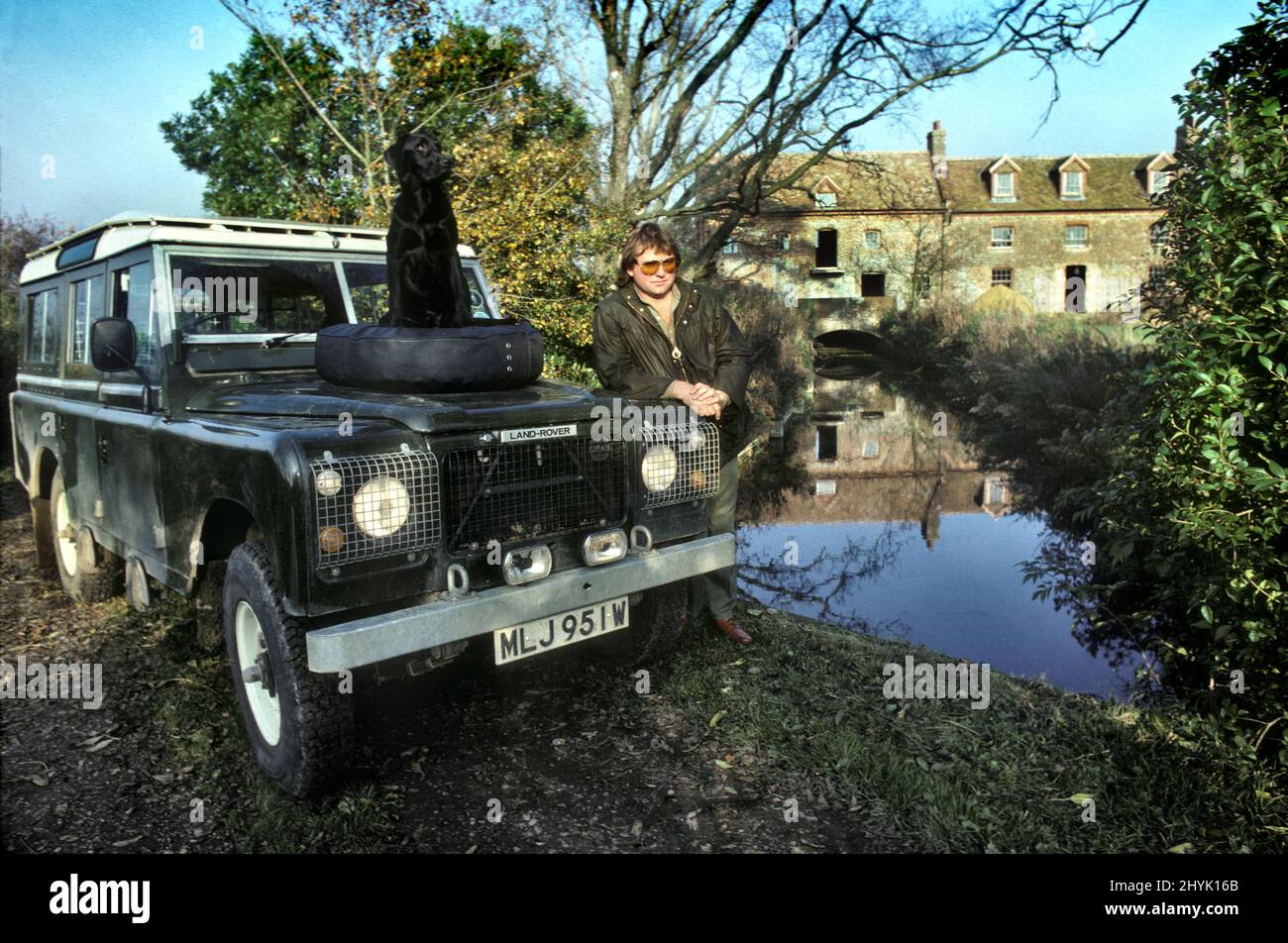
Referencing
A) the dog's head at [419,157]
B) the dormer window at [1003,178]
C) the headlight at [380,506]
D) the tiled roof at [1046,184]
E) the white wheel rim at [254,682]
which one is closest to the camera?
the headlight at [380,506]

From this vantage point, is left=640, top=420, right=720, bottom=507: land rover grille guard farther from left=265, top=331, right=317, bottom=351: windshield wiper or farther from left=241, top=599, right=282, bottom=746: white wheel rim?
left=265, top=331, right=317, bottom=351: windshield wiper

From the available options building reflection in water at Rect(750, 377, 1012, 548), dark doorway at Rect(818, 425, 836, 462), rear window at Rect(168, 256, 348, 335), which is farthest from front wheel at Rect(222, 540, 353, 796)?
dark doorway at Rect(818, 425, 836, 462)

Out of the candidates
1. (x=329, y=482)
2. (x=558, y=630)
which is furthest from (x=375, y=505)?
(x=558, y=630)

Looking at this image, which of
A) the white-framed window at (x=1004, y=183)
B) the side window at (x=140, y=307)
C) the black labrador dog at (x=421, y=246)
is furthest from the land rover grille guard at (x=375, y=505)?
the white-framed window at (x=1004, y=183)

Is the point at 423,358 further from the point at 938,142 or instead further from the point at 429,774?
the point at 938,142

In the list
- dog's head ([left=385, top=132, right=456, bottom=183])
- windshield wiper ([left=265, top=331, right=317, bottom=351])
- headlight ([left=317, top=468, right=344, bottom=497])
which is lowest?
headlight ([left=317, top=468, right=344, bottom=497])

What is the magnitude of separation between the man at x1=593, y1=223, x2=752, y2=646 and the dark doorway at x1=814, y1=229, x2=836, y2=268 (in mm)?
36721

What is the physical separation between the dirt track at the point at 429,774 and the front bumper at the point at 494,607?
757 mm

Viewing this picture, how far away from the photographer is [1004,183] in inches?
1618

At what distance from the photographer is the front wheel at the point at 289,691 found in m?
3.23

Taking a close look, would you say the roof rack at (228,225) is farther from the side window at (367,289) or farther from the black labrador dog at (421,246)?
the black labrador dog at (421,246)

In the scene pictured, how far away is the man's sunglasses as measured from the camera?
4.78m

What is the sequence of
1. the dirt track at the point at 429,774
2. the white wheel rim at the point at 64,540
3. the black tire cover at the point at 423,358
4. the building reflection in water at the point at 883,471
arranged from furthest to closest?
the building reflection in water at the point at 883,471 → the white wheel rim at the point at 64,540 → the black tire cover at the point at 423,358 → the dirt track at the point at 429,774

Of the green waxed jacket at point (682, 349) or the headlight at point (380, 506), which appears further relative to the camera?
the green waxed jacket at point (682, 349)
